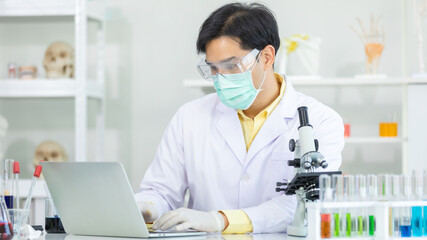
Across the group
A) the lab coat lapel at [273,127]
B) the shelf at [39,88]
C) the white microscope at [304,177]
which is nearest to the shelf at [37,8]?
the shelf at [39,88]

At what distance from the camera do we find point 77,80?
3541mm

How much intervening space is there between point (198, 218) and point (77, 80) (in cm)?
199

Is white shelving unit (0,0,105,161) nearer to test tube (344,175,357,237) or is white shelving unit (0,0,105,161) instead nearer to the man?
the man

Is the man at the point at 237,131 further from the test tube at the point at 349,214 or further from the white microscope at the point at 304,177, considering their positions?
the test tube at the point at 349,214

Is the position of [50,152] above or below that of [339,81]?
below

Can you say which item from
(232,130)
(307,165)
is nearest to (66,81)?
(232,130)

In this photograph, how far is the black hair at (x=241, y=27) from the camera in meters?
2.09

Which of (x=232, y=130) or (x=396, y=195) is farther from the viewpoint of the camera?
(x=232, y=130)

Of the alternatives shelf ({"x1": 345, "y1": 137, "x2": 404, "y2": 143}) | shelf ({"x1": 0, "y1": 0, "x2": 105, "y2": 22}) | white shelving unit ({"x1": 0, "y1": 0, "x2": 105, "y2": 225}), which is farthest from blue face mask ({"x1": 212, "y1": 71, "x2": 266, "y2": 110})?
shelf ({"x1": 0, "y1": 0, "x2": 105, "y2": 22})

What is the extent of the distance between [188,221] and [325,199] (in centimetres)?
39

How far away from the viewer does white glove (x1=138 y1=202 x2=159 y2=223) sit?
189cm

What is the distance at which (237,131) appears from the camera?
7.18 ft

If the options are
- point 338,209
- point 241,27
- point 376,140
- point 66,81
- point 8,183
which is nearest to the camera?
point 338,209

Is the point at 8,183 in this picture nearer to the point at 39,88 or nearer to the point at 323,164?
the point at 323,164
